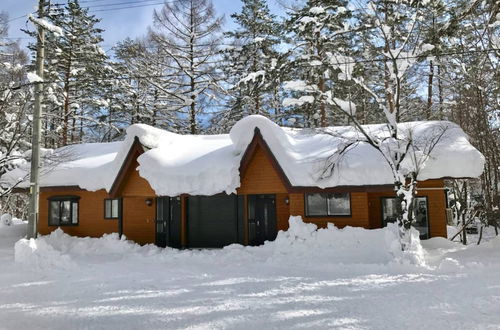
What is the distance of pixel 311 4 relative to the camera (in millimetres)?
22047

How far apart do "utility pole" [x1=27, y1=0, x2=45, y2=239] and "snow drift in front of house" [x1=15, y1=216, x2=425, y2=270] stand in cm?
72

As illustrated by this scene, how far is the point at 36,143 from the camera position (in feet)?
42.7

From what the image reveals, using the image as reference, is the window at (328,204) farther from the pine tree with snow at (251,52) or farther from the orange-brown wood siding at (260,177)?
the pine tree with snow at (251,52)

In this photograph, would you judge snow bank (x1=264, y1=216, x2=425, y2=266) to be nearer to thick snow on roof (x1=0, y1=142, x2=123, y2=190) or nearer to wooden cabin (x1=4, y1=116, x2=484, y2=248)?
wooden cabin (x1=4, y1=116, x2=484, y2=248)

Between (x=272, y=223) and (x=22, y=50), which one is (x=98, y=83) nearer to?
(x=22, y=50)

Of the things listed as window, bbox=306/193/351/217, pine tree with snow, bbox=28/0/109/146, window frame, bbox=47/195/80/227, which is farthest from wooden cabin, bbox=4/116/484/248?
pine tree with snow, bbox=28/0/109/146

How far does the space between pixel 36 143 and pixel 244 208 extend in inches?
297

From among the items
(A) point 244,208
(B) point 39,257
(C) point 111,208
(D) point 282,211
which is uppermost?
(C) point 111,208

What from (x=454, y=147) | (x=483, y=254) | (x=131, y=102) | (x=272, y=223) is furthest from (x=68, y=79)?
(x=483, y=254)

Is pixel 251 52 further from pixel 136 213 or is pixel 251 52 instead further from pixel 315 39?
pixel 136 213

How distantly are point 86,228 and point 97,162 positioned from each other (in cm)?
306

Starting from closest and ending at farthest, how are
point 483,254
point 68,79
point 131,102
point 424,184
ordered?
point 483,254
point 424,184
point 68,79
point 131,102

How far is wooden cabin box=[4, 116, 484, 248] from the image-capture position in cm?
1430

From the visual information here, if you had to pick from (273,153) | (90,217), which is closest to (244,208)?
(273,153)
